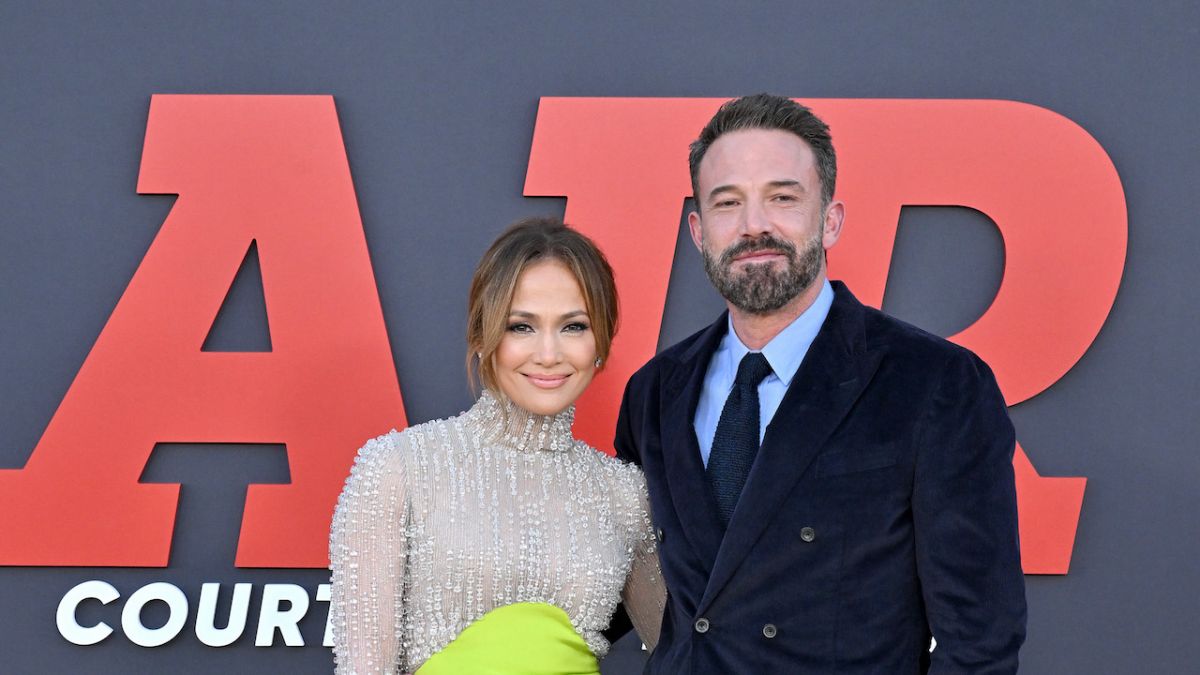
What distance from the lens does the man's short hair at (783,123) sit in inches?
74.0

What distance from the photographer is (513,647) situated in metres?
1.86

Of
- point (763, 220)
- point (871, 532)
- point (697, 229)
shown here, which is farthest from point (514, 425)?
point (871, 532)

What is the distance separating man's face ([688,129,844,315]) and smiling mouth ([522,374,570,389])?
342mm

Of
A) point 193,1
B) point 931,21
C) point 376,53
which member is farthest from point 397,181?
point 931,21

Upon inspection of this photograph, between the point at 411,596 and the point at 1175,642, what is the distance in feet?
6.54

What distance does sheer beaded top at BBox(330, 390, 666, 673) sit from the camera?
1855mm

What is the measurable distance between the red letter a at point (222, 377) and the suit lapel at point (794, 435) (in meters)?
1.36

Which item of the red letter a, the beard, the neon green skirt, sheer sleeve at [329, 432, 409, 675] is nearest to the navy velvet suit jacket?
the beard

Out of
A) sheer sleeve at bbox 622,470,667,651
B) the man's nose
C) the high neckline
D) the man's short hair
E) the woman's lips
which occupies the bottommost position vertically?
sheer sleeve at bbox 622,470,667,651

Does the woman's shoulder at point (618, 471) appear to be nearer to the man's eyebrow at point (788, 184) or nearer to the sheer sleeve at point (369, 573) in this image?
the sheer sleeve at point (369, 573)

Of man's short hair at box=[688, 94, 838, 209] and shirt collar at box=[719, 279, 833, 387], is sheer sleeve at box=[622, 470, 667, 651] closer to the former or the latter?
shirt collar at box=[719, 279, 833, 387]

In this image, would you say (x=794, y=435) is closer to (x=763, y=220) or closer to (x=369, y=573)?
(x=763, y=220)

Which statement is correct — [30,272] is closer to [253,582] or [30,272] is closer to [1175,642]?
[253,582]

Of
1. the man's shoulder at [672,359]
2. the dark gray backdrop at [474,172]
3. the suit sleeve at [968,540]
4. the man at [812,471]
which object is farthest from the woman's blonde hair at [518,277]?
the dark gray backdrop at [474,172]
